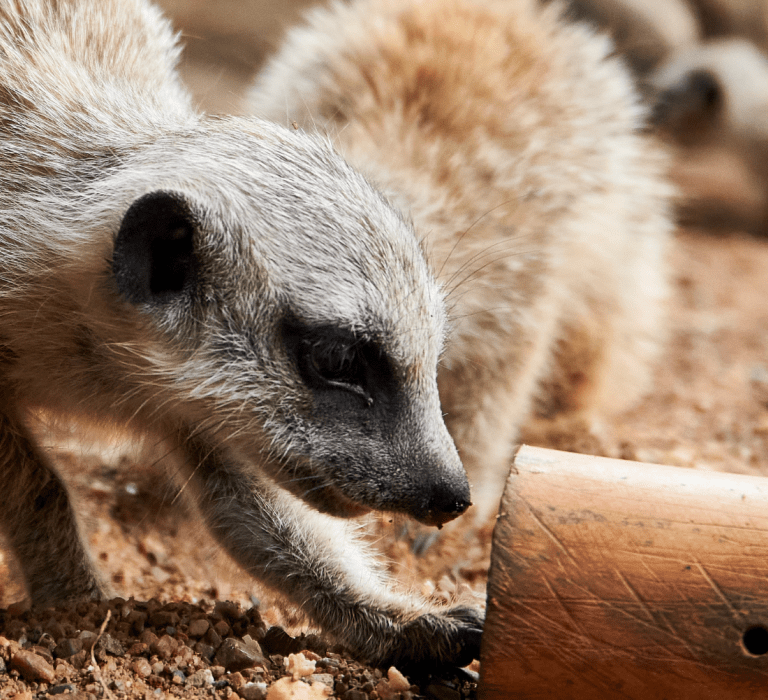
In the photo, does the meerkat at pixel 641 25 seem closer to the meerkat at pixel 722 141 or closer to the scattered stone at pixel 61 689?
the meerkat at pixel 722 141

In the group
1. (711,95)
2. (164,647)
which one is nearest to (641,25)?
(711,95)

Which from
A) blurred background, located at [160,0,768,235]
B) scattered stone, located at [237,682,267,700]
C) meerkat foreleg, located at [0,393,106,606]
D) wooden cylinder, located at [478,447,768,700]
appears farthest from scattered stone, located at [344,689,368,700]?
blurred background, located at [160,0,768,235]

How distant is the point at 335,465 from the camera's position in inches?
71.7

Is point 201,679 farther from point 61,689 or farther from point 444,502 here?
point 444,502

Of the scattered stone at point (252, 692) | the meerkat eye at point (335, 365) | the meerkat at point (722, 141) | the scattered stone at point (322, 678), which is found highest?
the meerkat at point (722, 141)

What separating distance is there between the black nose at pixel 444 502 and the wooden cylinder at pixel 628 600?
0.73 feet

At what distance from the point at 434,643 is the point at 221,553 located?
1.87 feet

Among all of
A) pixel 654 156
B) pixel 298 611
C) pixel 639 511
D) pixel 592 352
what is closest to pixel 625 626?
pixel 639 511

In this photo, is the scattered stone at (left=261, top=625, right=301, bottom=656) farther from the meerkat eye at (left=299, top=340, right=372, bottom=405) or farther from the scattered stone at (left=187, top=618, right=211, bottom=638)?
the meerkat eye at (left=299, top=340, right=372, bottom=405)

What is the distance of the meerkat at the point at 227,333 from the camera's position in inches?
71.7

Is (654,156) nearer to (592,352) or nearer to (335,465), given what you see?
(592,352)

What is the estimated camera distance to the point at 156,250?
1.83m

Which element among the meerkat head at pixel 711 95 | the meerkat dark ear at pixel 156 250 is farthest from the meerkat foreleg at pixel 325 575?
the meerkat head at pixel 711 95

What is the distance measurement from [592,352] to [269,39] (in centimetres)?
391
